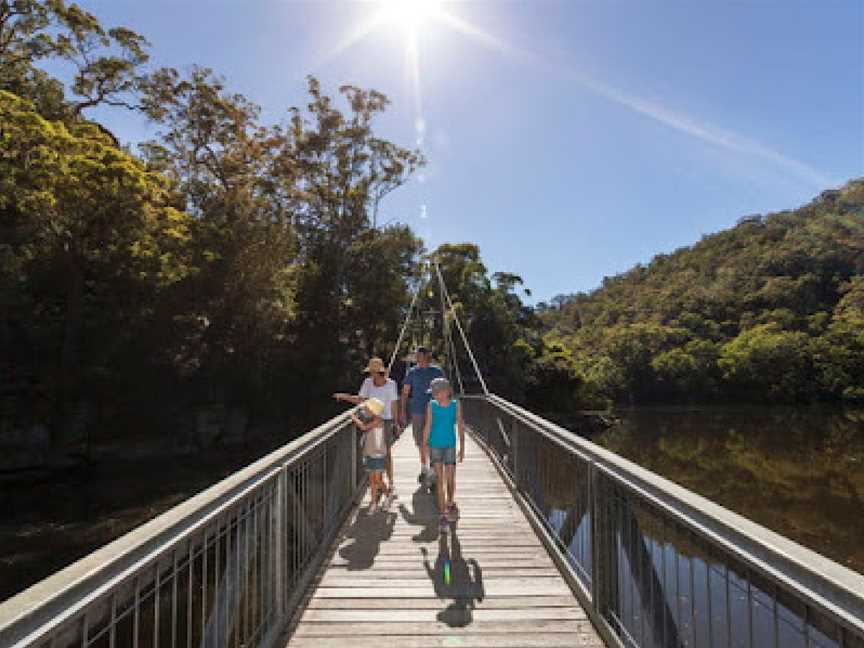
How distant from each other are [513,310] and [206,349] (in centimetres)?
2452

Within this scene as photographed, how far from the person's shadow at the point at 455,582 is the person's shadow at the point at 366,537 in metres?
0.37

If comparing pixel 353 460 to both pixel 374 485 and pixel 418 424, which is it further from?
pixel 418 424

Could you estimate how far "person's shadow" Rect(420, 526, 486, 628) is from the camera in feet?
9.77

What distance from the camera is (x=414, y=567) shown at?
371 centimetres

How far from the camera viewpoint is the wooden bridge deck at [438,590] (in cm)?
277

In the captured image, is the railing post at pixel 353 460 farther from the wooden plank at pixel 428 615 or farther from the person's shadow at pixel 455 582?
the wooden plank at pixel 428 615

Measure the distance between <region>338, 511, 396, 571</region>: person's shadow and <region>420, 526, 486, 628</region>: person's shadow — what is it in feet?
1.23

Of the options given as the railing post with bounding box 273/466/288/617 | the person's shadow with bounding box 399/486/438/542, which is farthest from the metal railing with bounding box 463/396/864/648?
the railing post with bounding box 273/466/288/617

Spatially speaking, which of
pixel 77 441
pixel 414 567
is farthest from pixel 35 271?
pixel 414 567

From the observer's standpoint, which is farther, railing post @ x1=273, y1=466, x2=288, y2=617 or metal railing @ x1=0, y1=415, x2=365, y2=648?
railing post @ x1=273, y1=466, x2=288, y2=617

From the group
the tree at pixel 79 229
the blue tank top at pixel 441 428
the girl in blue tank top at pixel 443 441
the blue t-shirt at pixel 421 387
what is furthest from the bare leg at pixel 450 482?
the tree at pixel 79 229

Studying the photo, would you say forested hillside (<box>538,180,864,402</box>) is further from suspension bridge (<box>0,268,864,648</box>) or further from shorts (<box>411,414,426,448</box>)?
suspension bridge (<box>0,268,864,648</box>)

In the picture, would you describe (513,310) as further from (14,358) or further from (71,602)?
(71,602)

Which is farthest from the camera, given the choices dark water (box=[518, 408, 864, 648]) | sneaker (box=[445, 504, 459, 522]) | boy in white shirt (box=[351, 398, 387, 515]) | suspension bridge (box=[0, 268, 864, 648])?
boy in white shirt (box=[351, 398, 387, 515])
